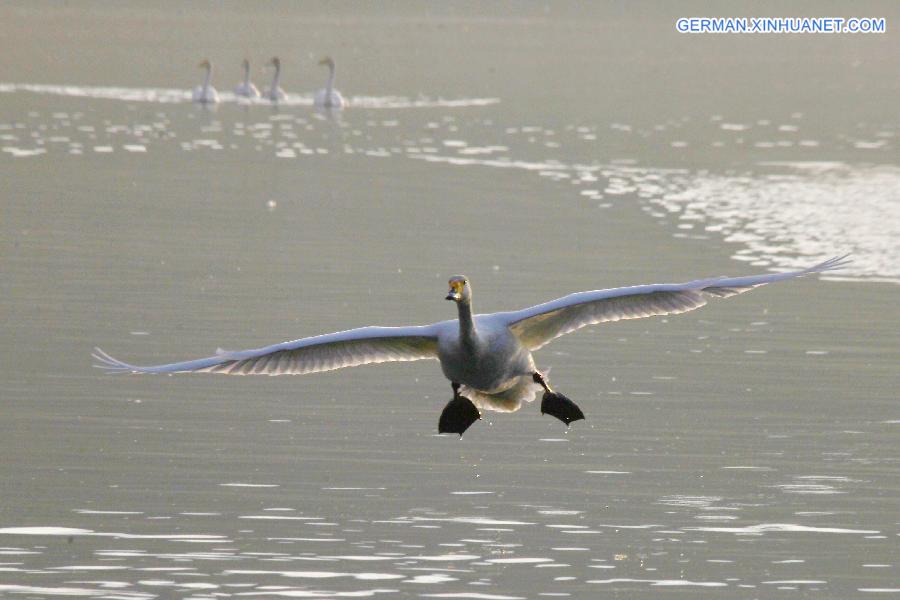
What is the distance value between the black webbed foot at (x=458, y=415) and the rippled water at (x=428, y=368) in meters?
0.53

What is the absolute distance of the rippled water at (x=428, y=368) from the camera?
527 inches

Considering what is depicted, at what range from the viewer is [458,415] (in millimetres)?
14281

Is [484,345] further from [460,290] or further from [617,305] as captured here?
[617,305]

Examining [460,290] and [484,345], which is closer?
[460,290]

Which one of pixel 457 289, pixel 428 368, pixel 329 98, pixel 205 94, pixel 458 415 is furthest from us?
pixel 205 94

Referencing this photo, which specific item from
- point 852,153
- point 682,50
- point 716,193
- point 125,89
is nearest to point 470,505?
point 716,193

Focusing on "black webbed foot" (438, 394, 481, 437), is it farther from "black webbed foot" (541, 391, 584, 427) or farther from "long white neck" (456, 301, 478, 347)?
"long white neck" (456, 301, 478, 347)

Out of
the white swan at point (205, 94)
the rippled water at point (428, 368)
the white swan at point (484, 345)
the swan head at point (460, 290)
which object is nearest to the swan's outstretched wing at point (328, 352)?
the white swan at point (484, 345)

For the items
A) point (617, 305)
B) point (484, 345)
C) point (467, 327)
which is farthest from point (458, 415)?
point (617, 305)

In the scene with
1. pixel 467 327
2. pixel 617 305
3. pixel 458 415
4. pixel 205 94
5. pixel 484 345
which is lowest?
pixel 458 415

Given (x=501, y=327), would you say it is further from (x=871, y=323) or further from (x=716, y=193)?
(x=716, y=193)

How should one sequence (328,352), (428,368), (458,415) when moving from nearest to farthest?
(458,415), (328,352), (428,368)

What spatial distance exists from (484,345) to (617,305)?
1.20 metres

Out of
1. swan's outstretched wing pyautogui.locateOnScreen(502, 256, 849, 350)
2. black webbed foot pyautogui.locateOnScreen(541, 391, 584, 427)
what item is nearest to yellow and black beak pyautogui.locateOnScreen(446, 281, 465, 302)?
swan's outstretched wing pyautogui.locateOnScreen(502, 256, 849, 350)
